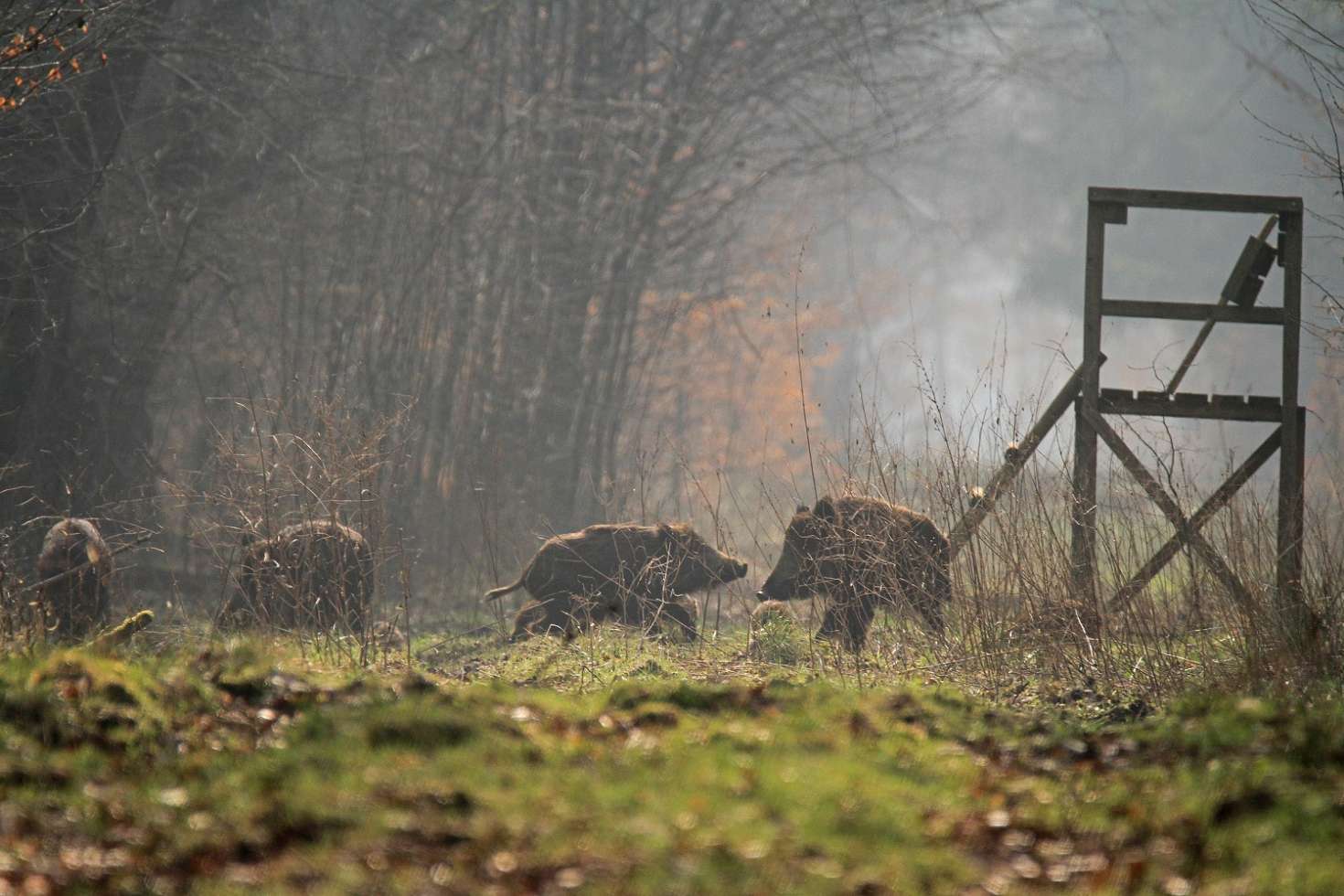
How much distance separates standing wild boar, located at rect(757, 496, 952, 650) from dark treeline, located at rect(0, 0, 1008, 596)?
5769 millimetres

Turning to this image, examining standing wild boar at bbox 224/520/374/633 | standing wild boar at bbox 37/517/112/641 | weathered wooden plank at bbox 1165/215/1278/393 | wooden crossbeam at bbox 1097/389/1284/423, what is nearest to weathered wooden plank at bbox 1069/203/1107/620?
wooden crossbeam at bbox 1097/389/1284/423

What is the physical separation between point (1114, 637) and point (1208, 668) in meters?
0.76

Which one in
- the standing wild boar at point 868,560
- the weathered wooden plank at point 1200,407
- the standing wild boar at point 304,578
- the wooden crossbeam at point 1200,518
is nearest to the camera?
the standing wild boar at point 868,560

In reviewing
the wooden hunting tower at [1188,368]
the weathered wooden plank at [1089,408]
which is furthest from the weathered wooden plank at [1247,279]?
the weathered wooden plank at [1089,408]

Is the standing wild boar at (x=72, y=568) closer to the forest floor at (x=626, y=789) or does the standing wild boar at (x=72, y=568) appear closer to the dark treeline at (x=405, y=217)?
the forest floor at (x=626, y=789)

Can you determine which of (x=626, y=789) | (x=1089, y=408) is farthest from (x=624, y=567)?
(x=626, y=789)

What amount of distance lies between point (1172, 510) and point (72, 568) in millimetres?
7546

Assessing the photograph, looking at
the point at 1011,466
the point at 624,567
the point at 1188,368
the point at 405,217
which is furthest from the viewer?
the point at 405,217

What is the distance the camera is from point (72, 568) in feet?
31.7

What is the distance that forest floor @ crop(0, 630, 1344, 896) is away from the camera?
4418 mm

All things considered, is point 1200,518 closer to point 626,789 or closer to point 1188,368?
point 1188,368

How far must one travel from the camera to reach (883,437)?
975 cm

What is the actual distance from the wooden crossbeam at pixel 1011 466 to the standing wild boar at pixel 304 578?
13.1ft

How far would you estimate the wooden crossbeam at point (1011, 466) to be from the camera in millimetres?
9422
